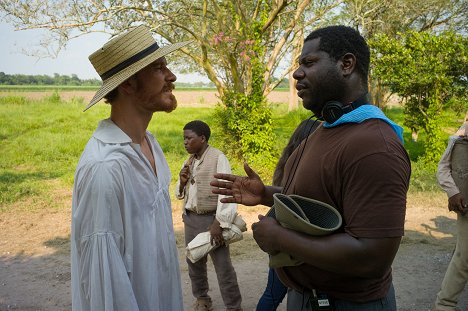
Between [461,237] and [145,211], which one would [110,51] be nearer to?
[145,211]

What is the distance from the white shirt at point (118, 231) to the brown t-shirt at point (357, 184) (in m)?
0.63

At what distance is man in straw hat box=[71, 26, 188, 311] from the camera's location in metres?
1.74

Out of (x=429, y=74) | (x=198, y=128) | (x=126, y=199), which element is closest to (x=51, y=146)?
(x=429, y=74)

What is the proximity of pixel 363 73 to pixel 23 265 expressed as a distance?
17.8ft

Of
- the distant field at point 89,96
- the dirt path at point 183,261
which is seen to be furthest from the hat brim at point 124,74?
the distant field at point 89,96

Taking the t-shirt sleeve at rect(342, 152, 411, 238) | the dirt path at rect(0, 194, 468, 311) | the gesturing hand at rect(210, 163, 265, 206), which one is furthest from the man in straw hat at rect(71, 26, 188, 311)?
the dirt path at rect(0, 194, 468, 311)

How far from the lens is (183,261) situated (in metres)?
5.84

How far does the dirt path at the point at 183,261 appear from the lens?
15.6 feet

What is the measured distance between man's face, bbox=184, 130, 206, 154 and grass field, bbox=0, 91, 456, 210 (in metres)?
5.09

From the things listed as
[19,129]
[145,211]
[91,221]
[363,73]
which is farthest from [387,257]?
[19,129]

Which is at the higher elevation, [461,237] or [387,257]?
[387,257]

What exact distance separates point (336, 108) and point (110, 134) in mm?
981

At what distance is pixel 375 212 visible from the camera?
1582mm

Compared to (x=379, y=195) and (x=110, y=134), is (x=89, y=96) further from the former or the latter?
(x=379, y=195)
